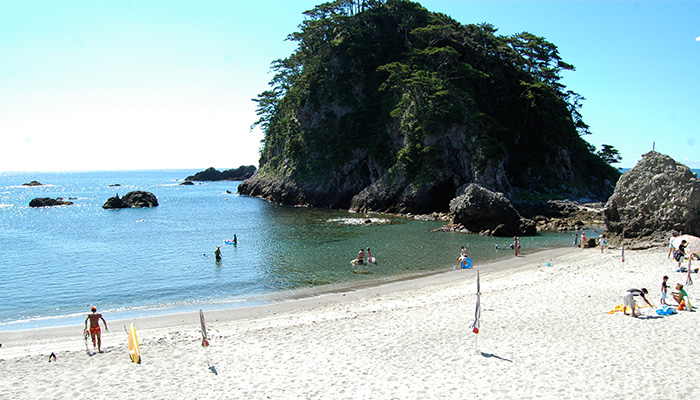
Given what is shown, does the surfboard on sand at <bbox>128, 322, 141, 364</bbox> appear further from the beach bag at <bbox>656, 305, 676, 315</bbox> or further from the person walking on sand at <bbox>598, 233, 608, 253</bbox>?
the person walking on sand at <bbox>598, 233, 608, 253</bbox>

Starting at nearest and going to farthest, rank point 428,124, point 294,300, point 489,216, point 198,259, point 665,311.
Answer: point 665,311, point 294,300, point 198,259, point 489,216, point 428,124

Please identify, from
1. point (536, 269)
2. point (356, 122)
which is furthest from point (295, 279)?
point (356, 122)

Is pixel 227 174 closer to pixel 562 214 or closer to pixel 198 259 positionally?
pixel 562 214

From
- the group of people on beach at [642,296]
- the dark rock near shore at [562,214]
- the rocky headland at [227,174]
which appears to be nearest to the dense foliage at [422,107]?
the dark rock near shore at [562,214]

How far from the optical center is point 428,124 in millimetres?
52156

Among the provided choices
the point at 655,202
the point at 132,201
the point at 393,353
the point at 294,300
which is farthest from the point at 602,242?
the point at 132,201

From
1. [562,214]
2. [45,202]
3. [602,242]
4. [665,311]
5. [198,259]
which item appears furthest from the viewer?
[45,202]

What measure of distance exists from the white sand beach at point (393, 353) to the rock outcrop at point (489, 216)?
18.5m

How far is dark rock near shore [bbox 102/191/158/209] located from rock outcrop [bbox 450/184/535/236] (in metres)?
56.7

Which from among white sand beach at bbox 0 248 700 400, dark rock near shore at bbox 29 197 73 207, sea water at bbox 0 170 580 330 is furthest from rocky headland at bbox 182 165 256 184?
white sand beach at bbox 0 248 700 400

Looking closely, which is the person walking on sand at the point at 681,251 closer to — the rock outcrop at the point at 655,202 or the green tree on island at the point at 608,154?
the rock outcrop at the point at 655,202

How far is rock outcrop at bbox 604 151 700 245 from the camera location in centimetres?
2695

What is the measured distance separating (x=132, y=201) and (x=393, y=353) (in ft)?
241

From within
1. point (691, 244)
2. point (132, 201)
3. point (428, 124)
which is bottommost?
point (132, 201)
